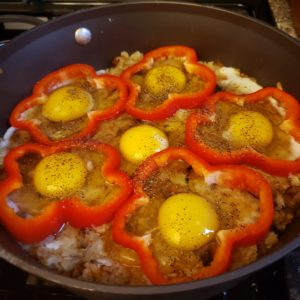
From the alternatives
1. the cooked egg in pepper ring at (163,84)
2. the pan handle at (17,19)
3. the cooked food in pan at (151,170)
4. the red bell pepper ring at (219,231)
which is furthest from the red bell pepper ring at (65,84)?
the red bell pepper ring at (219,231)

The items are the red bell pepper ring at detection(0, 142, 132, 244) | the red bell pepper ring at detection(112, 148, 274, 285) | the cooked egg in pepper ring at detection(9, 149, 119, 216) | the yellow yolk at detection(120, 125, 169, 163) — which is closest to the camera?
the red bell pepper ring at detection(112, 148, 274, 285)

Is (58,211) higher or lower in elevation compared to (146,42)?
lower

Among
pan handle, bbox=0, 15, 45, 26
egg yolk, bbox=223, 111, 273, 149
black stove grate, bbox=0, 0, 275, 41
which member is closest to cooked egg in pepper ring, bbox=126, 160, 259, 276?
egg yolk, bbox=223, 111, 273, 149

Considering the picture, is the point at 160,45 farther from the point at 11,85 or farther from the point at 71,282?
the point at 71,282

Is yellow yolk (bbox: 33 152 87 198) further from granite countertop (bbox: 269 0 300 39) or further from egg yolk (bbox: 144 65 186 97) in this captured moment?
granite countertop (bbox: 269 0 300 39)

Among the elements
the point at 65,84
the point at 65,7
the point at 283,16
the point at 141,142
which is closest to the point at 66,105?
the point at 65,84

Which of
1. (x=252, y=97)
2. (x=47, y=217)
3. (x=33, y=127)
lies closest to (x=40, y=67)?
(x=33, y=127)

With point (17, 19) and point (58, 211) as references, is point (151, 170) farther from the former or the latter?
point (17, 19)
